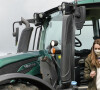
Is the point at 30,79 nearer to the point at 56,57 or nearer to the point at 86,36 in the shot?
the point at 56,57

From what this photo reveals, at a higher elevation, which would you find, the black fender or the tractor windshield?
the tractor windshield

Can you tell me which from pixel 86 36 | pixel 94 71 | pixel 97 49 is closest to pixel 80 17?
pixel 97 49

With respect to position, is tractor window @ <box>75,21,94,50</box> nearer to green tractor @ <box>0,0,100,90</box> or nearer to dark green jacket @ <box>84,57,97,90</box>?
green tractor @ <box>0,0,100,90</box>

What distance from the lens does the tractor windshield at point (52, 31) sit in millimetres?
4480

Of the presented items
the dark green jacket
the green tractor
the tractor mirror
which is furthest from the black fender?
the tractor mirror

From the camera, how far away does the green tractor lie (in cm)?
384

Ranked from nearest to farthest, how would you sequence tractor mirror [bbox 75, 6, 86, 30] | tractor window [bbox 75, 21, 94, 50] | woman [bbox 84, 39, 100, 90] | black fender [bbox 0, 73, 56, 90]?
1. black fender [bbox 0, 73, 56, 90]
2. tractor mirror [bbox 75, 6, 86, 30]
3. woman [bbox 84, 39, 100, 90]
4. tractor window [bbox 75, 21, 94, 50]

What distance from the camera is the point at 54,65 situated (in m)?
4.46

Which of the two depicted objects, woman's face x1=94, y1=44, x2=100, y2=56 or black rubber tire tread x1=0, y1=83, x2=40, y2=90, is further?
woman's face x1=94, y1=44, x2=100, y2=56

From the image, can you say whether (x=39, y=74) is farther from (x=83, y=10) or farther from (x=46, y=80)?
(x=83, y=10)

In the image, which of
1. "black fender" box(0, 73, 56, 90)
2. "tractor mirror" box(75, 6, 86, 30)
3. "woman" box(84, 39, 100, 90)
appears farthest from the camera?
"woman" box(84, 39, 100, 90)

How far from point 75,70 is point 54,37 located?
702mm

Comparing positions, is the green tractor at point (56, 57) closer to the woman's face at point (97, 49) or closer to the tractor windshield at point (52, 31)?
the tractor windshield at point (52, 31)

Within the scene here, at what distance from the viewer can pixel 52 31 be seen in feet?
15.8
